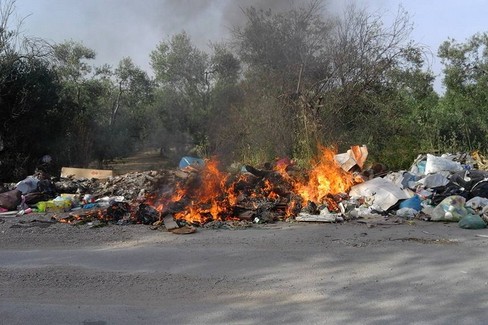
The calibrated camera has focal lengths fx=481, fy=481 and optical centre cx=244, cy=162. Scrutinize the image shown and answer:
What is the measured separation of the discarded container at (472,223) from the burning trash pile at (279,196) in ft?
0.05

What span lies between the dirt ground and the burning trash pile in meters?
0.95

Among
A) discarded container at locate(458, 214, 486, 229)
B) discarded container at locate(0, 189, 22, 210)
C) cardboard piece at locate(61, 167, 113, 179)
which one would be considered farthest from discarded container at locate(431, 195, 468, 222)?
cardboard piece at locate(61, 167, 113, 179)

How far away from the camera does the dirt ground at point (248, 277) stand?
405 cm

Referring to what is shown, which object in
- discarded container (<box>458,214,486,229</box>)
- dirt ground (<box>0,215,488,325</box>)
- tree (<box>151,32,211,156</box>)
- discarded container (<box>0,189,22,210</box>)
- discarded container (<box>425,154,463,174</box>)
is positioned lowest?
dirt ground (<box>0,215,488,325</box>)

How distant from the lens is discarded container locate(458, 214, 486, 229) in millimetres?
7367

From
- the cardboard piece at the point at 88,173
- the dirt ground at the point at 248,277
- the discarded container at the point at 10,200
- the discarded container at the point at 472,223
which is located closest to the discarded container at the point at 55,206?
the discarded container at the point at 10,200

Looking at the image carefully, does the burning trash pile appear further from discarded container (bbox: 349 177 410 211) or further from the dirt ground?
the dirt ground

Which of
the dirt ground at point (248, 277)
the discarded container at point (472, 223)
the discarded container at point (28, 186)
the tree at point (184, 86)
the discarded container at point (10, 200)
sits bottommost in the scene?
the dirt ground at point (248, 277)

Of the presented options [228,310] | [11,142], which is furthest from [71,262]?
[11,142]

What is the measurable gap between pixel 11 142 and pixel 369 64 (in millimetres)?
11256

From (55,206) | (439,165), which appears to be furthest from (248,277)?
(439,165)

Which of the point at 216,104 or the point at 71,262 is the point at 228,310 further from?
the point at 216,104

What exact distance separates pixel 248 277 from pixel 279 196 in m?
4.34

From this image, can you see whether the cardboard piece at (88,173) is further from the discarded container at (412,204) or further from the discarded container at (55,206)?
the discarded container at (412,204)
